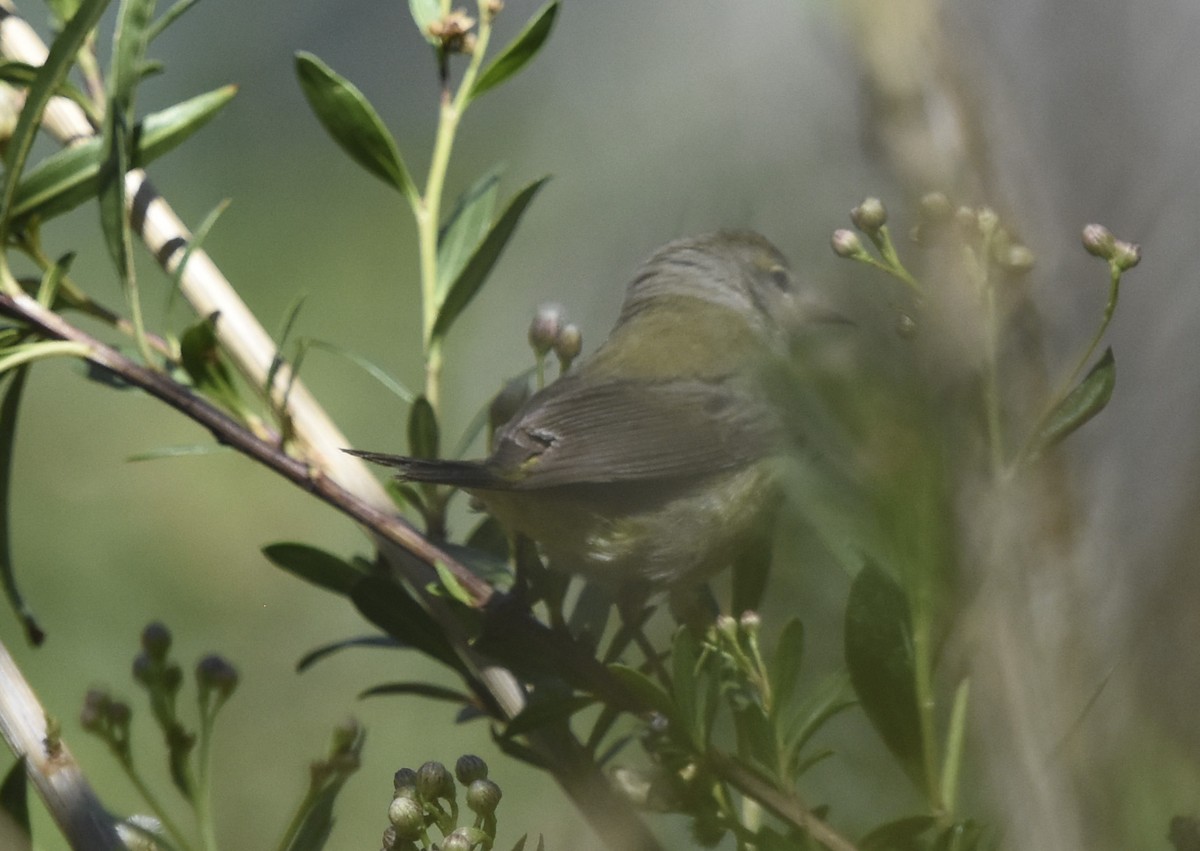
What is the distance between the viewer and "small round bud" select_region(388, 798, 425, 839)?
59 centimetres

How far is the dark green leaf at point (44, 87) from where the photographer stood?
0.82 m

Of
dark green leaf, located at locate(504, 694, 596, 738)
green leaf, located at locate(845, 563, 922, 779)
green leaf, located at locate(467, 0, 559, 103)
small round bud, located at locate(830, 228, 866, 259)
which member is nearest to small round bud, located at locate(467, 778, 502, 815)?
dark green leaf, located at locate(504, 694, 596, 738)

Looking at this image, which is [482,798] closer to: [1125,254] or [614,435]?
[1125,254]

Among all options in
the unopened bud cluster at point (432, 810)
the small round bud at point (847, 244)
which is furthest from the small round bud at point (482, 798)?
the small round bud at point (847, 244)

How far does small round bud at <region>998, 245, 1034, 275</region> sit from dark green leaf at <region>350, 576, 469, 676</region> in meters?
0.59

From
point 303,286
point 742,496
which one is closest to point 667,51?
point 742,496

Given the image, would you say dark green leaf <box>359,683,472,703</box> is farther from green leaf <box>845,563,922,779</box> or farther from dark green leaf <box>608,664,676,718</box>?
green leaf <box>845,563,922,779</box>

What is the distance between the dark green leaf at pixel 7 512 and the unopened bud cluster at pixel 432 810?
39 cm

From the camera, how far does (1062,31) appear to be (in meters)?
0.37

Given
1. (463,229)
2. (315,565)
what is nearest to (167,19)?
(463,229)

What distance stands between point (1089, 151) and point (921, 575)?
129mm

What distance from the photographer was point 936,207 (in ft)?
1.08

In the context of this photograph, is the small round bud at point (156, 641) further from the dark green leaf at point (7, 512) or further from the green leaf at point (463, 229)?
the green leaf at point (463, 229)

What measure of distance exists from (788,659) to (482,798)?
0.22 meters
